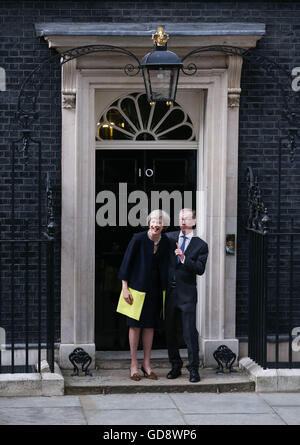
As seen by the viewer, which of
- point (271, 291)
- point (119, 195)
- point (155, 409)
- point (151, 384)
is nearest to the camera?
point (155, 409)

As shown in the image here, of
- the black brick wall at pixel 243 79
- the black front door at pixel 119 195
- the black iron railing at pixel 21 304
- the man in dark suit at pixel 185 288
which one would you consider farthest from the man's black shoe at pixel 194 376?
the black iron railing at pixel 21 304

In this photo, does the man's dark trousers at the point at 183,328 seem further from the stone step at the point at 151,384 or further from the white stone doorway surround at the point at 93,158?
the white stone doorway surround at the point at 93,158

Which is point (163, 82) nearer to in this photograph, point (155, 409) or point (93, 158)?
point (93, 158)

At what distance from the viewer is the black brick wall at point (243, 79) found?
380 inches

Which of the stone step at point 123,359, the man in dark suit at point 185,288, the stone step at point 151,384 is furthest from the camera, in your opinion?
the stone step at point 123,359

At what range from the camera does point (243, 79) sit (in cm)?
988

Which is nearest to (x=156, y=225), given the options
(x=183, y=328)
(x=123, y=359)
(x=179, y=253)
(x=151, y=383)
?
(x=179, y=253)

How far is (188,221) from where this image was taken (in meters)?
9.16

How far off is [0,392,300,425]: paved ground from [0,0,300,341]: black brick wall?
55.0 inches

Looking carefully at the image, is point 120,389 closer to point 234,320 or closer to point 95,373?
point 95,373

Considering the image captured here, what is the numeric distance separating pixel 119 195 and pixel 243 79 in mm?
1809

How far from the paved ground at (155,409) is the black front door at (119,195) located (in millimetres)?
1560
